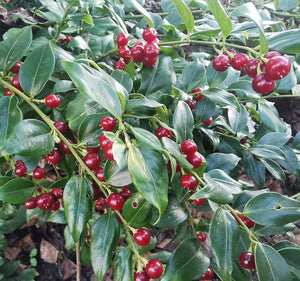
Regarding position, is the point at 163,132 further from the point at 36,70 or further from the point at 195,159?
the point at 36,70

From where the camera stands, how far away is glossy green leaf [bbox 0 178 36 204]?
30.7 inches

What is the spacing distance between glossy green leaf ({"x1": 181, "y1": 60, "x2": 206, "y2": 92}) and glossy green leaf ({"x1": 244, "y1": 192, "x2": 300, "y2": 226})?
1.40 ft

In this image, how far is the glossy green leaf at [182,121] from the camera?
74 cm

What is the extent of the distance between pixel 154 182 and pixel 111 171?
171 millimetres

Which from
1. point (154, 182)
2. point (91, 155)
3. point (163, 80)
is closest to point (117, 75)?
point (163, 80)

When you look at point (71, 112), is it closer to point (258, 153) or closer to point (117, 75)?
point (117, 75)

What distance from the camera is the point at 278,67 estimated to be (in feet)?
2.15

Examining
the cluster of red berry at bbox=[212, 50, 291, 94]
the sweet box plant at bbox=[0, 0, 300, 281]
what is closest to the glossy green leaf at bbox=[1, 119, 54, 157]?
the sweet box plant at bbox=[0, 0, 300, 281]

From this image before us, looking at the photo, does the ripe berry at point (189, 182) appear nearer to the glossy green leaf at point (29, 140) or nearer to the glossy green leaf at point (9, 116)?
the glossy green leaf at point (29, 140)

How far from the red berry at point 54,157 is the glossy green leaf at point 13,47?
0.30m

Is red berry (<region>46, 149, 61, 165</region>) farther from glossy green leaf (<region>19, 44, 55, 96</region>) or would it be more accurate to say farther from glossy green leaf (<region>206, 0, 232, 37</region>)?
glossy green leaf (<region>206, 0, 232, 37</region>)

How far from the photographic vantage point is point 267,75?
2.30 ft

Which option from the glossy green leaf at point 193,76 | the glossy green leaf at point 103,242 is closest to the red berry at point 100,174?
the glossy green leaf at point 103,242

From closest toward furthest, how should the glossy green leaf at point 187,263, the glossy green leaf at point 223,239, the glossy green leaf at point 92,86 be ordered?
the glossy green leaf at point 92,86 < the glossy green leaf at point 223,239 < the glossy green leaf at point 187,263
